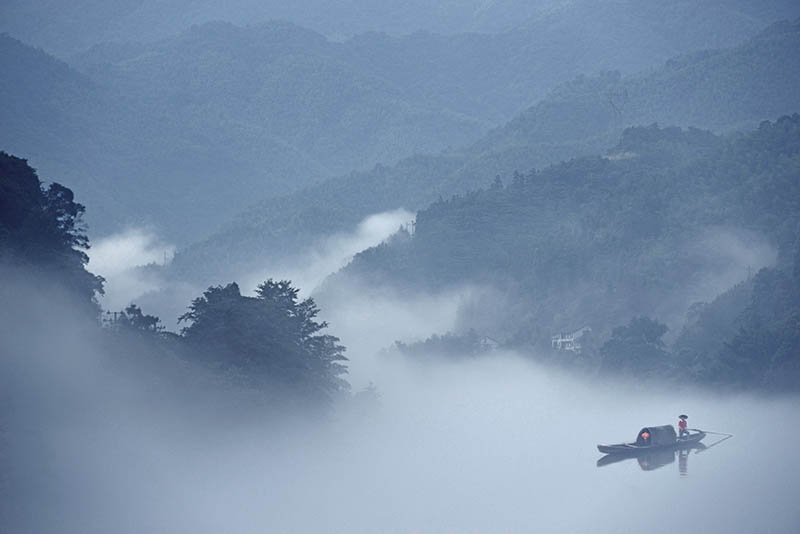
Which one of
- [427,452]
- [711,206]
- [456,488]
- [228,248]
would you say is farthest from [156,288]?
[456,488]

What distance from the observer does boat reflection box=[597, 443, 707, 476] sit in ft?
171

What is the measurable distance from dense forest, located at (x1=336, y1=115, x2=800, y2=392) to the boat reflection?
24.3m

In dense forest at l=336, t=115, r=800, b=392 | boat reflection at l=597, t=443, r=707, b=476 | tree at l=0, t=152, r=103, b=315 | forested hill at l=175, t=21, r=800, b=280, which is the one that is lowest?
boat reflection at l=597, t=443, r=707, b=476

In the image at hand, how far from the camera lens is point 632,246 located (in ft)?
392

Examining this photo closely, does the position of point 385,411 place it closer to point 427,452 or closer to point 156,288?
point 427,452

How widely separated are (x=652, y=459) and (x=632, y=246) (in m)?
68.0

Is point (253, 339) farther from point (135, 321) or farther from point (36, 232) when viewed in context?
point (36, 232)

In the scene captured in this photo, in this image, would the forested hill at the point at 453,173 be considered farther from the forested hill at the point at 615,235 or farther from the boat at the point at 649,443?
the boat at the point at 649,443

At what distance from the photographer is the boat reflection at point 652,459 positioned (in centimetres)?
5214

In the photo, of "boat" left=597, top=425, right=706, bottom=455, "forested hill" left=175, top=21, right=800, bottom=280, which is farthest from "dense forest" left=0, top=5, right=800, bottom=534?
"forested hill" left=175, top=21, right=800, bottom=280

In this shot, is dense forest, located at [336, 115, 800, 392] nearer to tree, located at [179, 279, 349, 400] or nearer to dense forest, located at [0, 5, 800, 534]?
dense forest, located at [0, 5, 800, 534]

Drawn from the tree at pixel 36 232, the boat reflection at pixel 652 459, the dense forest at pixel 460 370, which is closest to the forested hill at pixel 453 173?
the dense forest at pixel 460 370

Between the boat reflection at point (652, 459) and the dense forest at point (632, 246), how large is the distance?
24.3 metres

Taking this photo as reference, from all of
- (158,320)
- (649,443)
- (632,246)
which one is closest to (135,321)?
(158,320)
